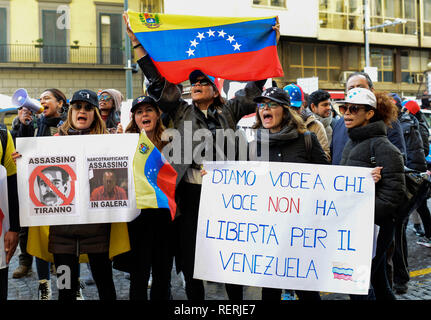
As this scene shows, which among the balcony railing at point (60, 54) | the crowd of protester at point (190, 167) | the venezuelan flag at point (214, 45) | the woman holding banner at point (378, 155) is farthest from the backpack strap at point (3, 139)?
the balcony railing at point (60, 54)

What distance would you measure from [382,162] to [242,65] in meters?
1.50

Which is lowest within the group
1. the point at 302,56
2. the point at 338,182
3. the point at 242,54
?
the point at 338,182

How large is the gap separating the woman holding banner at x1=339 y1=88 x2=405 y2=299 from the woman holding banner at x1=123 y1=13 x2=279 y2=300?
2.72ft

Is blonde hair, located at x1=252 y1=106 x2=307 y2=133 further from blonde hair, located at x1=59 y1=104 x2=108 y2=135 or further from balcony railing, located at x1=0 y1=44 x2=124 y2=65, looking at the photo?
balcony railing, located at x1=0 y1=44 x2=124 y2=65

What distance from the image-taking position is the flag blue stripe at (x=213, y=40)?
3.90 meters

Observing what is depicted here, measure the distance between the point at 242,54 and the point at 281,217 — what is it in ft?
5.08

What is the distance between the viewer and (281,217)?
3.35m

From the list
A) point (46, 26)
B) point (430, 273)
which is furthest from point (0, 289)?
point (46, 26)

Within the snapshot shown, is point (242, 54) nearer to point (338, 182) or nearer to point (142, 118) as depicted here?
point (142, 118)

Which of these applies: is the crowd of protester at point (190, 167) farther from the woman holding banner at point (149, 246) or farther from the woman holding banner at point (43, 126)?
the woman holding banner at point (43, 126)

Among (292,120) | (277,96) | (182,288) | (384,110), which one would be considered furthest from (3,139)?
(384,110)

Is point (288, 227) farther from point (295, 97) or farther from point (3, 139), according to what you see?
point (3, 139)

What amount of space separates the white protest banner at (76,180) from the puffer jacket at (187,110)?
42 centimetres

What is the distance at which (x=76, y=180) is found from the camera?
3246mm
